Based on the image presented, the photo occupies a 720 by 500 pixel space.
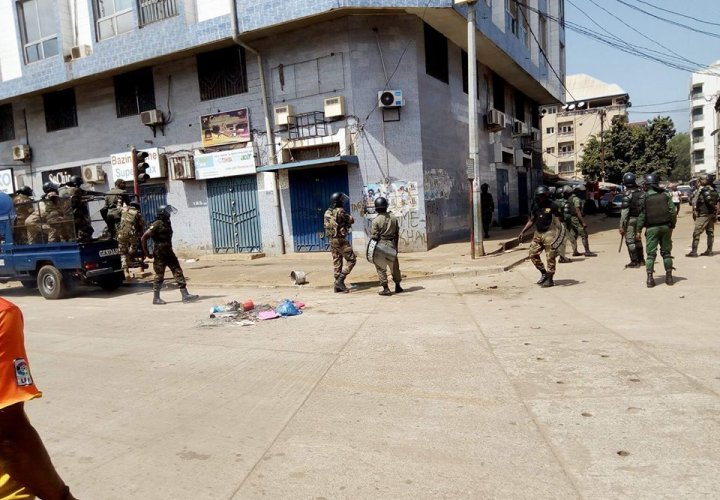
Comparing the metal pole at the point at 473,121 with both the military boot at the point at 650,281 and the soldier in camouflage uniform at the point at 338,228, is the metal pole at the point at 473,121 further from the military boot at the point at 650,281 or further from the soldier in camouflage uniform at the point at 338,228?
the military boot at the point at 650,281

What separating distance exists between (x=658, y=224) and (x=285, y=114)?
33.0ft

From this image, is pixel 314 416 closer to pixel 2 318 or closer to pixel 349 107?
pixel 2 318

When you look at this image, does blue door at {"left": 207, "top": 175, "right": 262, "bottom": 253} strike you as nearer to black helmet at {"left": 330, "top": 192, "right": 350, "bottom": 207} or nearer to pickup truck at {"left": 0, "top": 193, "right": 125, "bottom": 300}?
pickup truck at {"left": 0, "top": 193, "right": 125, "bottom": 300}

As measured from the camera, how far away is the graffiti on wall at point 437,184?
14266mm

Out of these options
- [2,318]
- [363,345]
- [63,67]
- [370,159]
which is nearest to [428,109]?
A: [370,159]

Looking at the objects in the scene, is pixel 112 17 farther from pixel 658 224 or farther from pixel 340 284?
pixel 658 224

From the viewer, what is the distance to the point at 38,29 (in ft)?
59.8

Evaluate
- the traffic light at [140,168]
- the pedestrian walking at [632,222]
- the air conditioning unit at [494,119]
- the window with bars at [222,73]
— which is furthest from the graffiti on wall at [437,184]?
the traffic light at [140,168]

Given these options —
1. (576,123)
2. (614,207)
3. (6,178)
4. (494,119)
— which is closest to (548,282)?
(494,119)

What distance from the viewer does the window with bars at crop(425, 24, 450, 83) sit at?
14.8m

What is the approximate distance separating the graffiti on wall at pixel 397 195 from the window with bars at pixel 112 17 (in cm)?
973

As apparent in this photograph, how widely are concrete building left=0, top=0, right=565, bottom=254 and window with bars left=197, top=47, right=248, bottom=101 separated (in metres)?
0.05

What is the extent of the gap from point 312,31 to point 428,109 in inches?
154

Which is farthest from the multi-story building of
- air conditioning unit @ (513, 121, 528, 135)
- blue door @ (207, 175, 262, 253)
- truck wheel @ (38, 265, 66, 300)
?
truck wheel @ (38, 265, 66, 300)
